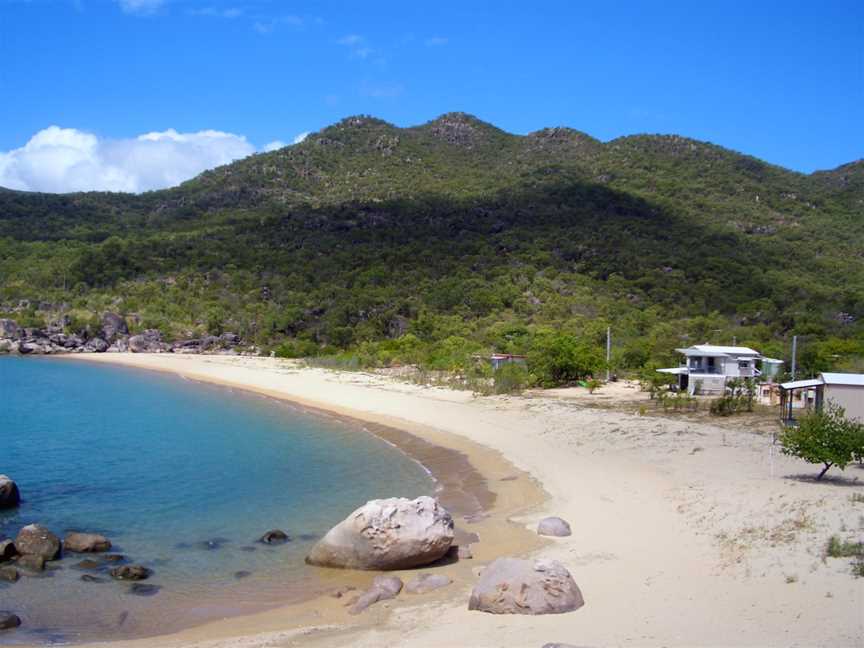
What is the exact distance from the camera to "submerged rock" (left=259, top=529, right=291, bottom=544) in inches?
568

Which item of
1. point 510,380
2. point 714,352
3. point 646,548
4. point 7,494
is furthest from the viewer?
point 510,380

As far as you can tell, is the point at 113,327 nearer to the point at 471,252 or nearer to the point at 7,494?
the point at 471,252

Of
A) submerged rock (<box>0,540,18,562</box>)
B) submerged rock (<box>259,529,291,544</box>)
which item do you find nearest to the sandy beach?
submerged rock (<box>259,529,291,544</box>)

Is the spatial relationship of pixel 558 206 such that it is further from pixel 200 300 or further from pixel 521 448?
pixel 521 448

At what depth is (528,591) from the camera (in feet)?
31.0

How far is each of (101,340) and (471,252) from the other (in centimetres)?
3946

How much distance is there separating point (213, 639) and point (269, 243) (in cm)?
8712

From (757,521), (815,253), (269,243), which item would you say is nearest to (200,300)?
(269,243)

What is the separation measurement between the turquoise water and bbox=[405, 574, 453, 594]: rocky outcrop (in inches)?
64.6

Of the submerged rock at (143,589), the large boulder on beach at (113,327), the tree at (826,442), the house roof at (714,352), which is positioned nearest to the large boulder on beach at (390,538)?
the submerged rock at (143,589)

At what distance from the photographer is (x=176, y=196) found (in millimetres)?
126438

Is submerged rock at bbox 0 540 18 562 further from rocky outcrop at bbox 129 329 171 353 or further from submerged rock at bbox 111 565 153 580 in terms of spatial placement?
rocky outcrop at bbox 129 329 171 353

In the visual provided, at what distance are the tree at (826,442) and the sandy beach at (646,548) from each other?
538 mm

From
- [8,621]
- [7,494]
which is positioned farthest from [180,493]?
[8,621]
